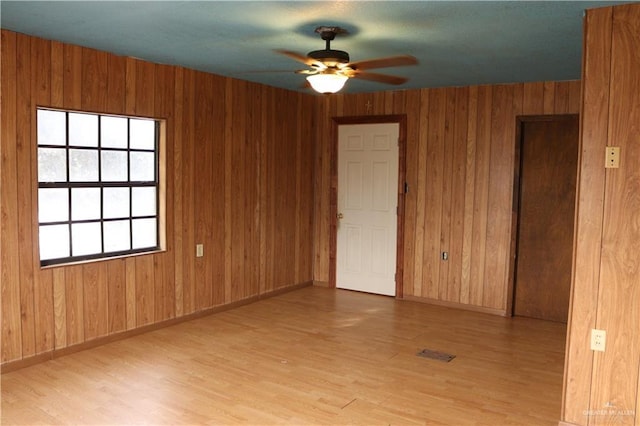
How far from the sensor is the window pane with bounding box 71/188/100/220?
13.8 feet

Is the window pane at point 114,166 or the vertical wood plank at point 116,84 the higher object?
the vertical wood plank at point 116,84

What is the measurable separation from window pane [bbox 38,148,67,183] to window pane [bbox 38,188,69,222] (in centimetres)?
8

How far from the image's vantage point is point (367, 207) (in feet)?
21.0

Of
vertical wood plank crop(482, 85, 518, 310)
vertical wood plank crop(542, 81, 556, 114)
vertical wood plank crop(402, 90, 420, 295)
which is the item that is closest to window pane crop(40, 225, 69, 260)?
vertical wood plank crop(402, 90, 420, 295)

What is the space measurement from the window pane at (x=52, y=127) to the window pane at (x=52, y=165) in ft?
0.21

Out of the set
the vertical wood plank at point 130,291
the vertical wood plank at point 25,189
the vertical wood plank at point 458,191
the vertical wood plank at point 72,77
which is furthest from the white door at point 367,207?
the vertical wood plank at point 25,189

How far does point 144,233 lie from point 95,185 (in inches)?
26.0

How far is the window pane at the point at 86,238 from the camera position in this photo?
13.9 feet

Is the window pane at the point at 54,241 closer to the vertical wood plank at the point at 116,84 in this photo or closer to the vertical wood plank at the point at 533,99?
the vertical wood plank at the point at 116,84

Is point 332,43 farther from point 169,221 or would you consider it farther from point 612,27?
point 169,221

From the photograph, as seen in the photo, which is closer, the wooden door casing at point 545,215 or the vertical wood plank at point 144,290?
the vertical wood plank at point 144,290

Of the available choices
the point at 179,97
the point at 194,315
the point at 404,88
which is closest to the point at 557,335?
the point at 404,88

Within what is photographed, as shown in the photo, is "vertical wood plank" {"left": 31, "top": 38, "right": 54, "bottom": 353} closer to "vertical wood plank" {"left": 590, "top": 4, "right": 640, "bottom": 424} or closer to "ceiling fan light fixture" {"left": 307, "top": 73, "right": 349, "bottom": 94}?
"ceiling fan light fixture" {"left": 307, "top": 73, "right": 349, "bottom": 94}

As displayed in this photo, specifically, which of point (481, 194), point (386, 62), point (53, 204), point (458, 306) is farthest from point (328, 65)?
point (458, 306)
